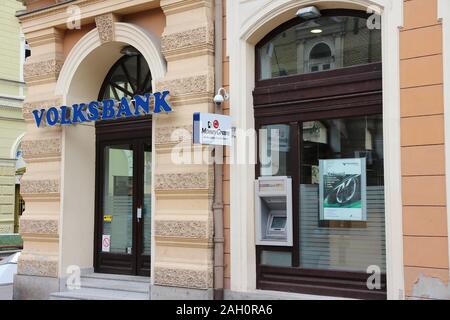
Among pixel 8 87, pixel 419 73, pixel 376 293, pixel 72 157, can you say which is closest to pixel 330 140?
pixel 419 73

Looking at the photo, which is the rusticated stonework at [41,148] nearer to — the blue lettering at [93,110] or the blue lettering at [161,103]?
the blue lettering at [93,110]

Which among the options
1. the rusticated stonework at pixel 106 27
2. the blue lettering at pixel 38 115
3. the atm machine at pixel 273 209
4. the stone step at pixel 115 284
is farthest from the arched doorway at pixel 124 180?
the atm machine at pixel 273 209

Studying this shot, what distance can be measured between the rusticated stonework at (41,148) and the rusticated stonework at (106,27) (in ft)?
5.99

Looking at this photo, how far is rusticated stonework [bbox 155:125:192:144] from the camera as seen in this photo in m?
8.22

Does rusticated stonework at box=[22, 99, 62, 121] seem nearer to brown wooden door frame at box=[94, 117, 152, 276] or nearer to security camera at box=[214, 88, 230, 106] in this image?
brown wooden door frame at box=[94, 117, 152, 276]

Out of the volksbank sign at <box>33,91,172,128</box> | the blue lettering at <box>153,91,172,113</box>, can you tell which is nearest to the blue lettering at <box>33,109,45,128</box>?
the volksbank sign at <box>33,91,172,128</box>

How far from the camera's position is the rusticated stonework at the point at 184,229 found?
310 inches

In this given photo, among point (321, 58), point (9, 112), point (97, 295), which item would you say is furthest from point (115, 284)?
point (9, 112)

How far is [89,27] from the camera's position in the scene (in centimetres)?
990

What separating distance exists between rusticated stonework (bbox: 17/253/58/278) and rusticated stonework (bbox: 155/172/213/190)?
2.54 metres

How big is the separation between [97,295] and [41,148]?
2812 millimetres

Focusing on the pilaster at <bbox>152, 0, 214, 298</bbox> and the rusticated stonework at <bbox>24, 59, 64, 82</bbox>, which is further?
the rusticated stonework at <bbox>24, 59, 64, 82</bbox>
